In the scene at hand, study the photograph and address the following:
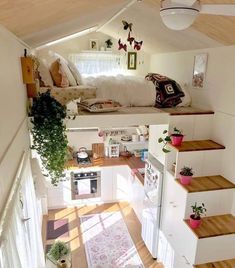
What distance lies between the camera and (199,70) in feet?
10.9

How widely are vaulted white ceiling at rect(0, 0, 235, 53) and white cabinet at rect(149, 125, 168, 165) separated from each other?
45.5 inches

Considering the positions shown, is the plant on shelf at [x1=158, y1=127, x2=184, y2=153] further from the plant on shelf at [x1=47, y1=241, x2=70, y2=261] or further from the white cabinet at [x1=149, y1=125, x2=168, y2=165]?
the plant on shelf at [x1=47, y1=241, x2=70, y2=261]

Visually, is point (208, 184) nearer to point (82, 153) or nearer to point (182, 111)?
point (182, 111)

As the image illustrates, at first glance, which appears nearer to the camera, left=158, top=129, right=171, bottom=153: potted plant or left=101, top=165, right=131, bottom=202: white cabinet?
left=158, top=129, right=171, bottom=153: potted plant

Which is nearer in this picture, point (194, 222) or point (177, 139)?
point (194, 222)

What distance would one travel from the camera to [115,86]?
3381 millimetres

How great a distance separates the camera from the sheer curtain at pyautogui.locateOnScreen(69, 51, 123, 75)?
5086 mm

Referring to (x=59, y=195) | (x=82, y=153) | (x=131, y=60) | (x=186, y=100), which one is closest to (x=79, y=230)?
(x=59, y=195)

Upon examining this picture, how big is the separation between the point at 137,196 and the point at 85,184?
109 cm

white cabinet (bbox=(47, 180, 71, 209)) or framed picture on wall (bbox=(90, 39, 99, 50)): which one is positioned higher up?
framed picture on wall (bbox=(90, 39, 99, 50))

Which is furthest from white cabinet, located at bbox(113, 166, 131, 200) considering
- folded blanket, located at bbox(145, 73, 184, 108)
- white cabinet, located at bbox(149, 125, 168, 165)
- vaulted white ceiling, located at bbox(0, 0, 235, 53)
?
vaulted white ceiling, located at bbox(0, 0, 235, 53)

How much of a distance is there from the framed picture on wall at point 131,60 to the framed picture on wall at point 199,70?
6.98 ft

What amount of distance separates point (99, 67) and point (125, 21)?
2.05m

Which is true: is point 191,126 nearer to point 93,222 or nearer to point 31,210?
point 31,210
